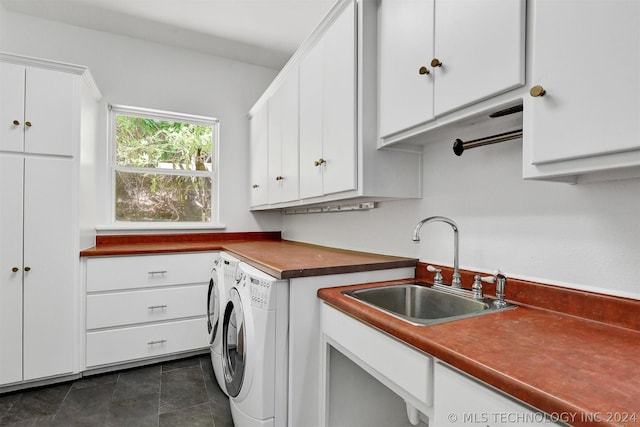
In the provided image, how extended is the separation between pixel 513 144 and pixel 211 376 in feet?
7.56

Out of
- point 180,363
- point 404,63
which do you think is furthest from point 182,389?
point 404,63

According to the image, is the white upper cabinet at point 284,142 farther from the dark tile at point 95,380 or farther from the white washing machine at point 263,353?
the dark tile at point 95,380

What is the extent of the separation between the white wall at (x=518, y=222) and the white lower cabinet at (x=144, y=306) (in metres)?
1.59

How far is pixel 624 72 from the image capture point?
701 mm

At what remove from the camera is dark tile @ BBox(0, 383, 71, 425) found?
1.78 m

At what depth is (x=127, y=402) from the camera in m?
1.92

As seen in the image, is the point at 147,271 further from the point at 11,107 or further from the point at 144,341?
the point at 11,107

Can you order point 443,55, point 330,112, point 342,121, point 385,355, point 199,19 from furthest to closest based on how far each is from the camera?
point 199,19
point 330,112
point 342,121
point 443,55
point 385,355

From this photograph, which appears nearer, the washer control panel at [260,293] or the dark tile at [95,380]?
the washer control panel at [260,293]

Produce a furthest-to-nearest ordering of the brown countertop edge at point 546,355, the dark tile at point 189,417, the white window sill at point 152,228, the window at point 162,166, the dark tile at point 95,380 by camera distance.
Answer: the window at point 162,166
the white window sill at point 152,228
the dark tile at point 95,380
the dark tile at point 189,417
the brown countertop edge at point 546,355

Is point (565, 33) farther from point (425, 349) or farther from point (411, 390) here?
point (411, 390)

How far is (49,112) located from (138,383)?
1900 millimetres

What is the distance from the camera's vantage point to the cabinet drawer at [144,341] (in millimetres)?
2240

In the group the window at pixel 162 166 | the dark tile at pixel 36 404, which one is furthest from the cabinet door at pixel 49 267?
the window at pixel 162 166
